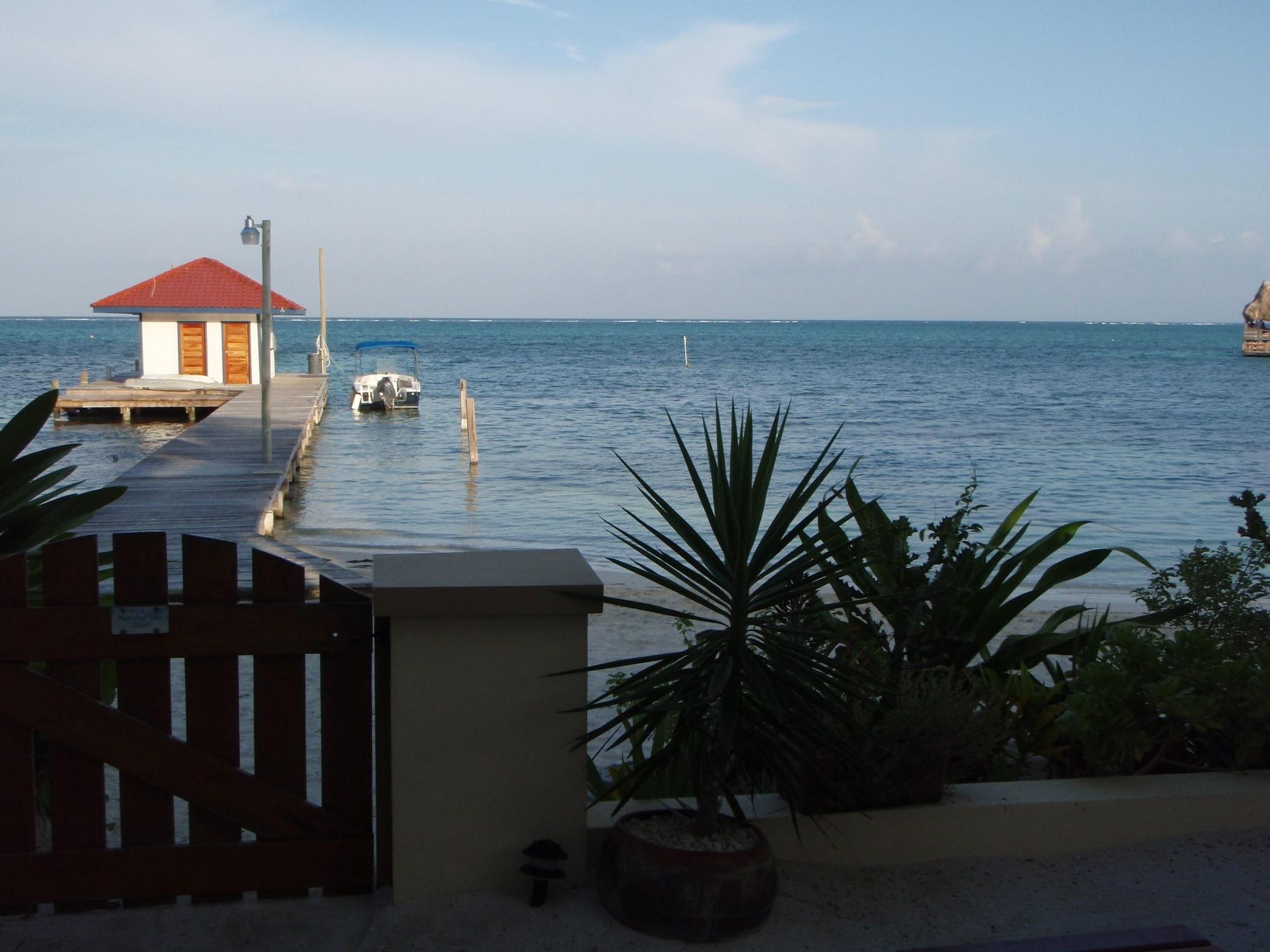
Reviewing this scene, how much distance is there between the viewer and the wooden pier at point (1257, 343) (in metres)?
83.0

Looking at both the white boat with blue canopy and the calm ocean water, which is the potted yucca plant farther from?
the white boat with blue canopy

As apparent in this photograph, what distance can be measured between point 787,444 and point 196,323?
58.2ft

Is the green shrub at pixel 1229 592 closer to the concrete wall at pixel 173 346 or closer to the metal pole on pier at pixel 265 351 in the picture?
the metal pole on pier at pixel 265 351

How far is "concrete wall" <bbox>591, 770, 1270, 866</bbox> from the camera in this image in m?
3.43

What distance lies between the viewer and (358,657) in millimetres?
3133

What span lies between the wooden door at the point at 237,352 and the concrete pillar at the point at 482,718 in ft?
108

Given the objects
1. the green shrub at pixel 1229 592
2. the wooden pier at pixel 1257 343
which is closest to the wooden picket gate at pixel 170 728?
the green shrub at pixel 1229 592

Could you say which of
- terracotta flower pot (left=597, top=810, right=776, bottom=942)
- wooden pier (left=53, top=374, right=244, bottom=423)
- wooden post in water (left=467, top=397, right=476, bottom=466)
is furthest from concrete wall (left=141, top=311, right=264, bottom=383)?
terracotta flower pot (left=597, top=810, right=776, bottom=942)

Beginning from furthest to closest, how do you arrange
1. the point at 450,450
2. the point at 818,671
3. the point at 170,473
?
the point at 450,450
the point at 170,473
the point at 818,671

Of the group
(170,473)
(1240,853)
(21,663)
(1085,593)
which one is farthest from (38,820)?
(170,473)

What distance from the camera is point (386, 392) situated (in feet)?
119

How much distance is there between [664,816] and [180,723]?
12.7 ft

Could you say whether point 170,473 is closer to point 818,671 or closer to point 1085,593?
point 1085,593

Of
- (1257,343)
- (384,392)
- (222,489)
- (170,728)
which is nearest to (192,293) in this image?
(384,392)
